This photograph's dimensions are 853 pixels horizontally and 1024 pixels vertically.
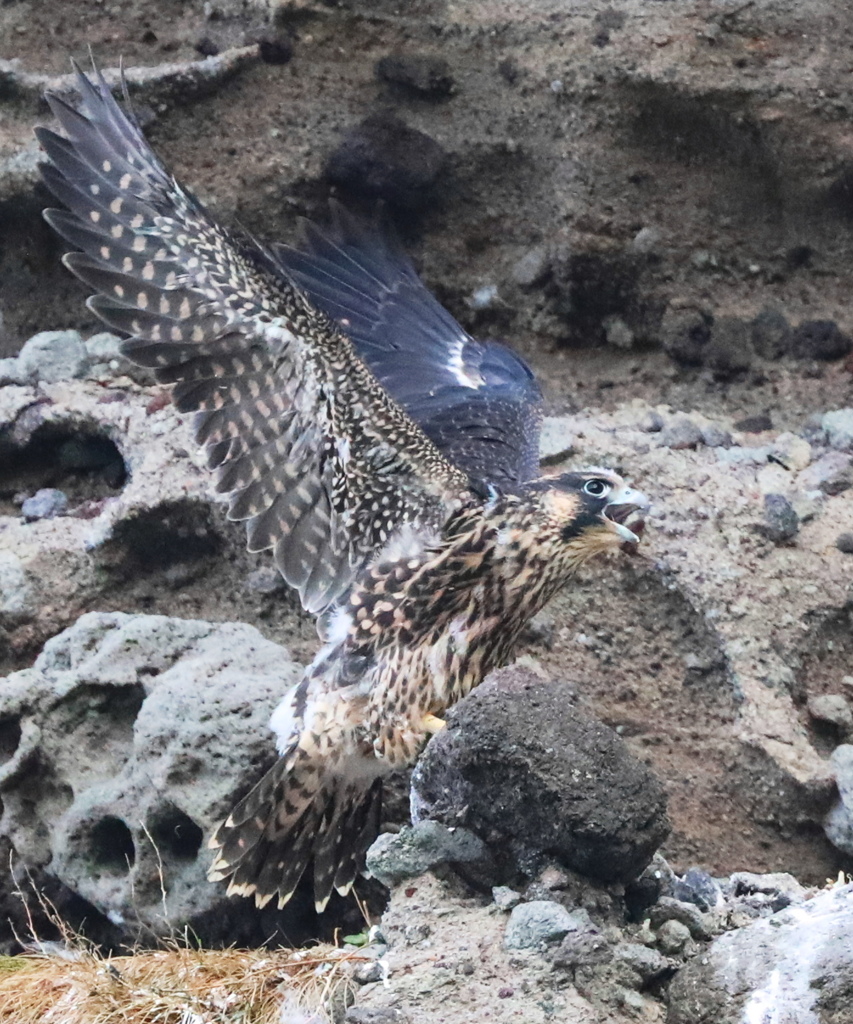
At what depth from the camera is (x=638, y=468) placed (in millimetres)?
4438

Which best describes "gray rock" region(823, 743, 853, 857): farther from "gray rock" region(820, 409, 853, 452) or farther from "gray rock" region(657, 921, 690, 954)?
"gray rock" region(820, 409, 853, 452)

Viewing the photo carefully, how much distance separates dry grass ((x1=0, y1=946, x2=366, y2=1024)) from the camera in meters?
2.83

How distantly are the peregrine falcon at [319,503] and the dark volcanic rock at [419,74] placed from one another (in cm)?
176

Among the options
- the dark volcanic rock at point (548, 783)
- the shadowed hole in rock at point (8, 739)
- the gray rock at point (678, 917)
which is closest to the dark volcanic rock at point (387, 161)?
the shadowed hole in rock at point (8, 739)

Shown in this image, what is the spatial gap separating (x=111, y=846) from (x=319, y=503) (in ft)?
3.33

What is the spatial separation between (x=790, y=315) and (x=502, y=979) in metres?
3.05

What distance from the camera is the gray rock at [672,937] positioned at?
2.64 meters

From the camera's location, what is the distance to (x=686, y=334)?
4793 mm

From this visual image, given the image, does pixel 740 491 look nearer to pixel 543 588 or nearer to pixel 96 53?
pixel 543 588

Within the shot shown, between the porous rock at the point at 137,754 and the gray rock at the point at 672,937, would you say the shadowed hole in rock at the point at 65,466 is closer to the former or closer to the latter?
the porous rock at the point at 137,754

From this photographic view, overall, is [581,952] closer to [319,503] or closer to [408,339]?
[319,503]

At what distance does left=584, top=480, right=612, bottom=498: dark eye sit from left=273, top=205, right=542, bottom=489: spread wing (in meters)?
0.63

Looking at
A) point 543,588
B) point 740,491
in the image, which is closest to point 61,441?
point 543,588

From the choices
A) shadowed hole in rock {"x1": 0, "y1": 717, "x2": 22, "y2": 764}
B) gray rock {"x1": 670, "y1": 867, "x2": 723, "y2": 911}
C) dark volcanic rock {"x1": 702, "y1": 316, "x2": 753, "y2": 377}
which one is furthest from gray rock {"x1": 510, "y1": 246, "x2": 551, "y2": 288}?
gray rock {"x1": 670, "y1": 867, "x2": 723, "y2": 911}
